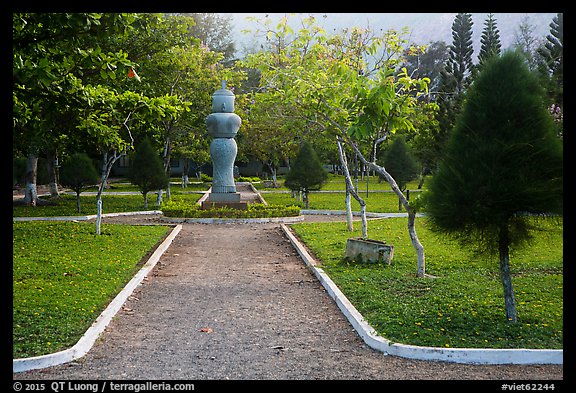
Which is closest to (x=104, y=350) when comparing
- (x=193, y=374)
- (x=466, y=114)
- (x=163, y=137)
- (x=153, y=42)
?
(x=193, y=374)

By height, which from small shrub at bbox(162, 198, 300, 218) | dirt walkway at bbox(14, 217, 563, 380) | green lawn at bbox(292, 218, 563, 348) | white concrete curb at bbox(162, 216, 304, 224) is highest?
small shrub at bbox(162, 198, 300, 218)

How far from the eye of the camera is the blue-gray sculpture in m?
21.7

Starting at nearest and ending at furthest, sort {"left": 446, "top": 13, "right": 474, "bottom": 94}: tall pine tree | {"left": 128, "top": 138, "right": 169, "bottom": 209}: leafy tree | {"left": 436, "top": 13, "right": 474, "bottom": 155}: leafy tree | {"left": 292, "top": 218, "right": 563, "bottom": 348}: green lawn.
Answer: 1. {"left": 292, "top": 218, "right": 563, "bottom": 348}: green lawn
2. {"left": 128, "top": 138, "right": 169, "bottom": 209}: leafy tree
3. {"left": 436, "top": 13, "right": 474, "bottom": 155}: leafy tree
4. {"left": 446, "top": 13, "right": 474, "bottom": 94}: tall pine tree

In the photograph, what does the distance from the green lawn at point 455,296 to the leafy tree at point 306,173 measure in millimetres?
10548

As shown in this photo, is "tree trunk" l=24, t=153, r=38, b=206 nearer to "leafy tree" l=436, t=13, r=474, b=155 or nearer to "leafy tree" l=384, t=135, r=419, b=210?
"leafy tree" l=384, t=135, r=419, b=210

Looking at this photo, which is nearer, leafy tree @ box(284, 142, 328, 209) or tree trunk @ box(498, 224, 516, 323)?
tree trunk @ box(498, 224, 516, 323)

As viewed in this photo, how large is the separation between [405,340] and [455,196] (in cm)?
154

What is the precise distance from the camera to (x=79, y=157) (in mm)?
21766

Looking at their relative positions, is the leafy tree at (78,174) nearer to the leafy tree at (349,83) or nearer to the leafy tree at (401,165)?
the leafy tree at (349,83)

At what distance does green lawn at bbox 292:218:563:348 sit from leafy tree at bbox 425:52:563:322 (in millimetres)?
394

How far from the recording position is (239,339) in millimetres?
6520

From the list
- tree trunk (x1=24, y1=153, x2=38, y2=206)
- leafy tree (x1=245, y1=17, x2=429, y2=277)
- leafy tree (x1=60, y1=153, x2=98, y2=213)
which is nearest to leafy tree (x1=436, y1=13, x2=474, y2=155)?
leafy tree (x1=245, y1=17, x2=429, y2=277)

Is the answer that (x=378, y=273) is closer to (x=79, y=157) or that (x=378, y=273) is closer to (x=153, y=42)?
(x=153, y=42)

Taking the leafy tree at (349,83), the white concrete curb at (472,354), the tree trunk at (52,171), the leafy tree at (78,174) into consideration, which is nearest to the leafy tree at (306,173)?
the leafy tree at (78,174)
